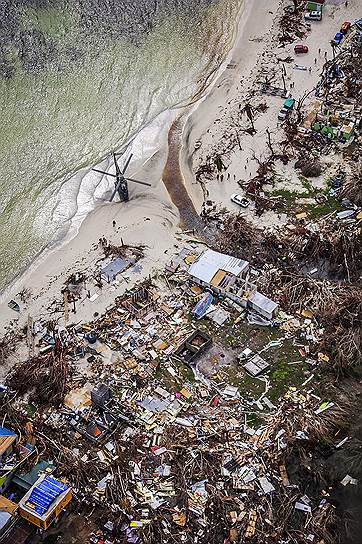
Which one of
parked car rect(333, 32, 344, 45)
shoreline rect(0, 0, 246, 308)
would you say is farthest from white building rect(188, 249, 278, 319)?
parked car rect(333, 32, 344, 45)

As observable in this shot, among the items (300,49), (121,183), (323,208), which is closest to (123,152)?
(121,183)

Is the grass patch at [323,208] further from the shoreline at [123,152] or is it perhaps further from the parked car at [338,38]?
the parked car at [338,38]

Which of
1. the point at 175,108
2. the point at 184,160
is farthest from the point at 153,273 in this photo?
the point at 175,108

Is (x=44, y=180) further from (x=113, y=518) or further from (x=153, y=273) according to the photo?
(x=113, y=518)

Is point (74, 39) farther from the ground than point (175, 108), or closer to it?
farther from the ground

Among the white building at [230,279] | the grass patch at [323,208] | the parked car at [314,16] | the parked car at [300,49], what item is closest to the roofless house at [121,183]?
the white building at [230,279]

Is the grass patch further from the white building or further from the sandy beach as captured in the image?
the white building
